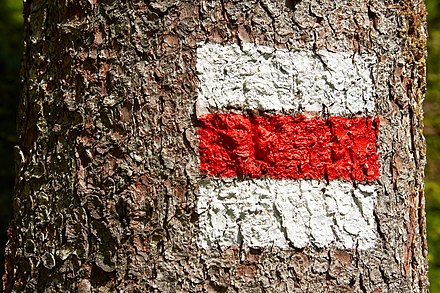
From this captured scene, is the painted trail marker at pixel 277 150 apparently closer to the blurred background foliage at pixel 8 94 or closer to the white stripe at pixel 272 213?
the white stripe at pixel 272 213

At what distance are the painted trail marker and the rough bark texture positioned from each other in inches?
1.0

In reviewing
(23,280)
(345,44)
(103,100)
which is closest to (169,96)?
(103,100)

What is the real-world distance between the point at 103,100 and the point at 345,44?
479 millimetres

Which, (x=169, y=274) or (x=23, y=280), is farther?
(x=23, y=280)

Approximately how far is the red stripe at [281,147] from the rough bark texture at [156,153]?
2.0 inches

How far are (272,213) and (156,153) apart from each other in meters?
0.24

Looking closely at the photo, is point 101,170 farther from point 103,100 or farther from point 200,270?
point 200,270

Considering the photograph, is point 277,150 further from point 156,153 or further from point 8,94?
point 8,94

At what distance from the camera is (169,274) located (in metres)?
1.37

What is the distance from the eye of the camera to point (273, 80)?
1.40 metres

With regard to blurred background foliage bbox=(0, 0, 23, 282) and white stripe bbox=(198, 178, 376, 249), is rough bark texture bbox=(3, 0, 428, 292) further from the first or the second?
blurred background foliage bbox=(0, 0, 23, 282)

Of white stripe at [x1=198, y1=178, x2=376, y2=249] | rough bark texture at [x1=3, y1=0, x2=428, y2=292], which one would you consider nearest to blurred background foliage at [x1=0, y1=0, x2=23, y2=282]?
rough bark texture at [x1=3, y1=0, x2=428, y2=292]

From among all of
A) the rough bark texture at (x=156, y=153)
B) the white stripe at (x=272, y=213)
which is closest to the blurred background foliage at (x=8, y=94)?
the rough bark texture at (x=156, y=153)

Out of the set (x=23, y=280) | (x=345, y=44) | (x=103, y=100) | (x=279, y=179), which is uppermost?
(x=345, y=44)
